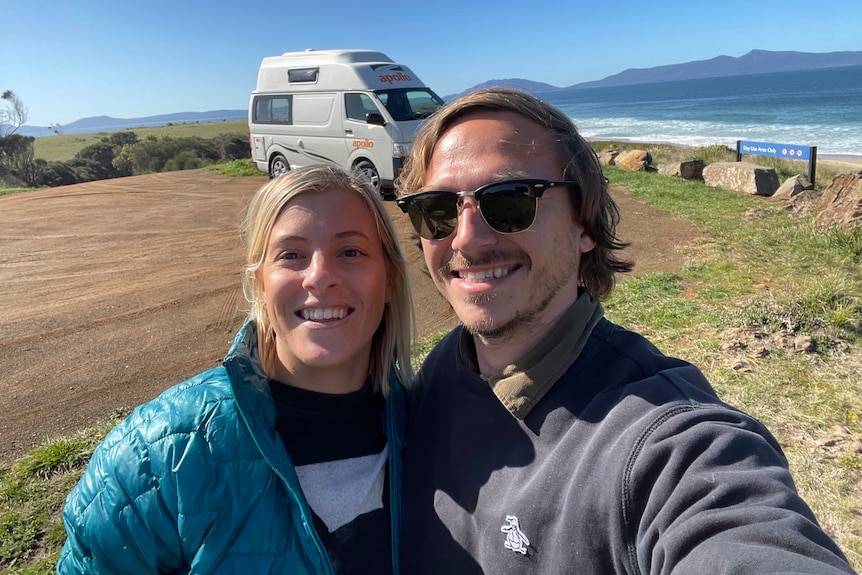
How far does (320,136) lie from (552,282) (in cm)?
1033

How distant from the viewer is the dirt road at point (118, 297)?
4.09m

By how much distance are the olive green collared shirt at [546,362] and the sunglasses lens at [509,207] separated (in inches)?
10.6

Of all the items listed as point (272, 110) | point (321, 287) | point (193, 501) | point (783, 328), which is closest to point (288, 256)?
point (321, 287)

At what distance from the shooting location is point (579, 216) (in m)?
1.68

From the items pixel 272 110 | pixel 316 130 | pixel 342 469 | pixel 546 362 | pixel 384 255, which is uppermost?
pixel 272 110

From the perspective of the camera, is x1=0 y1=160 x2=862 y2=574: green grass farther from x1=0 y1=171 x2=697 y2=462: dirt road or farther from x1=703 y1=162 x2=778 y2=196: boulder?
x1=703 y1=162 x2=778 y2=196: boulder

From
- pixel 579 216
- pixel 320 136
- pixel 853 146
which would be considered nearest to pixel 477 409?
pixel 579 216

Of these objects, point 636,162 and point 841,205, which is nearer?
point 841,205

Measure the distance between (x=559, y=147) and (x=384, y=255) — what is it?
Answer: 0.63 metres

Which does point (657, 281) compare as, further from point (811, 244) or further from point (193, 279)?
point (193, 279)

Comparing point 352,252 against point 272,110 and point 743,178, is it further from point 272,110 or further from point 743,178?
point 743,178

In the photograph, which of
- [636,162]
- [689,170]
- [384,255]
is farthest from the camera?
[636,162]

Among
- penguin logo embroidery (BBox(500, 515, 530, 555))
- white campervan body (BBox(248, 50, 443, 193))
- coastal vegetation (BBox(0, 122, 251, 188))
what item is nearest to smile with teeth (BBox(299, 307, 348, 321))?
penguin logo embroidery (BBox(500, 515, 530, 555))

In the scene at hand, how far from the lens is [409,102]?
1030 cm
